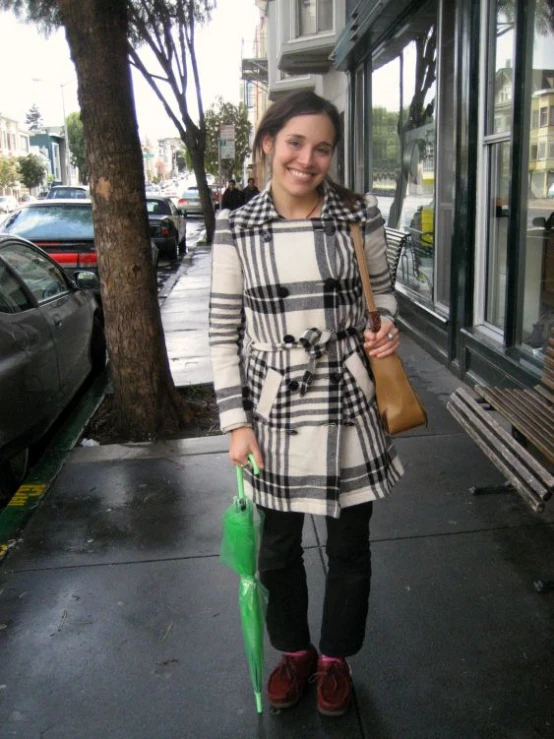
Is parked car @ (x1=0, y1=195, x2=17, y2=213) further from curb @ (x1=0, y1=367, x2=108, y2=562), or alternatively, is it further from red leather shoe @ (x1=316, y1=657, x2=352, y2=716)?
red leather shoe @ (x1=316, y1=657, x2=352, y2=716)

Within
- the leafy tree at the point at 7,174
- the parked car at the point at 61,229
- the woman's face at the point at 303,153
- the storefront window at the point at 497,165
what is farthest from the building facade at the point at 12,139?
the woman's face at the point at 303,153

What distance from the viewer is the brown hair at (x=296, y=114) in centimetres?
228

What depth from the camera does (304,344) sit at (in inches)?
90.6

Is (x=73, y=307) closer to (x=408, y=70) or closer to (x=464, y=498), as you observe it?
(x=464, y=498)

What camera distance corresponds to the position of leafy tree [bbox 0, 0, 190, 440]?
5191mm

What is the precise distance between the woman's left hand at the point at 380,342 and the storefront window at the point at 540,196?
3155 millimetres

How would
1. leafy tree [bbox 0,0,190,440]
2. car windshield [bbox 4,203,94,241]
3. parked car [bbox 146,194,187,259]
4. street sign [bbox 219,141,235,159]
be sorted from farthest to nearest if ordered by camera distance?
1. street sign [bbox 219,141,235,159]
2. parked car [bbox 146,194,187,259]
3. car windshield [bbox 4,203,94,241]
4. leafy tree [bbox 0,0,190,440]

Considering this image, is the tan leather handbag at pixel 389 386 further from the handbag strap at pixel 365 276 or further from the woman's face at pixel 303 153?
the woman's face at pixel 303 153

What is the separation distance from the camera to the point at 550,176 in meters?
5.12

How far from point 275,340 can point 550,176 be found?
349cm

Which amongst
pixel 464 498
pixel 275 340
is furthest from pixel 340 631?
pixel 464 498

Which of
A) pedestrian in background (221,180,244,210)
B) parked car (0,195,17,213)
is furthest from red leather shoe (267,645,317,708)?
parked car (0,195,17,213)

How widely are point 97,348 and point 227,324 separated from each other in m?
5.35

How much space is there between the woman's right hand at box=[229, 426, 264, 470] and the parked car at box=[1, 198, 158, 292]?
8.17 m
